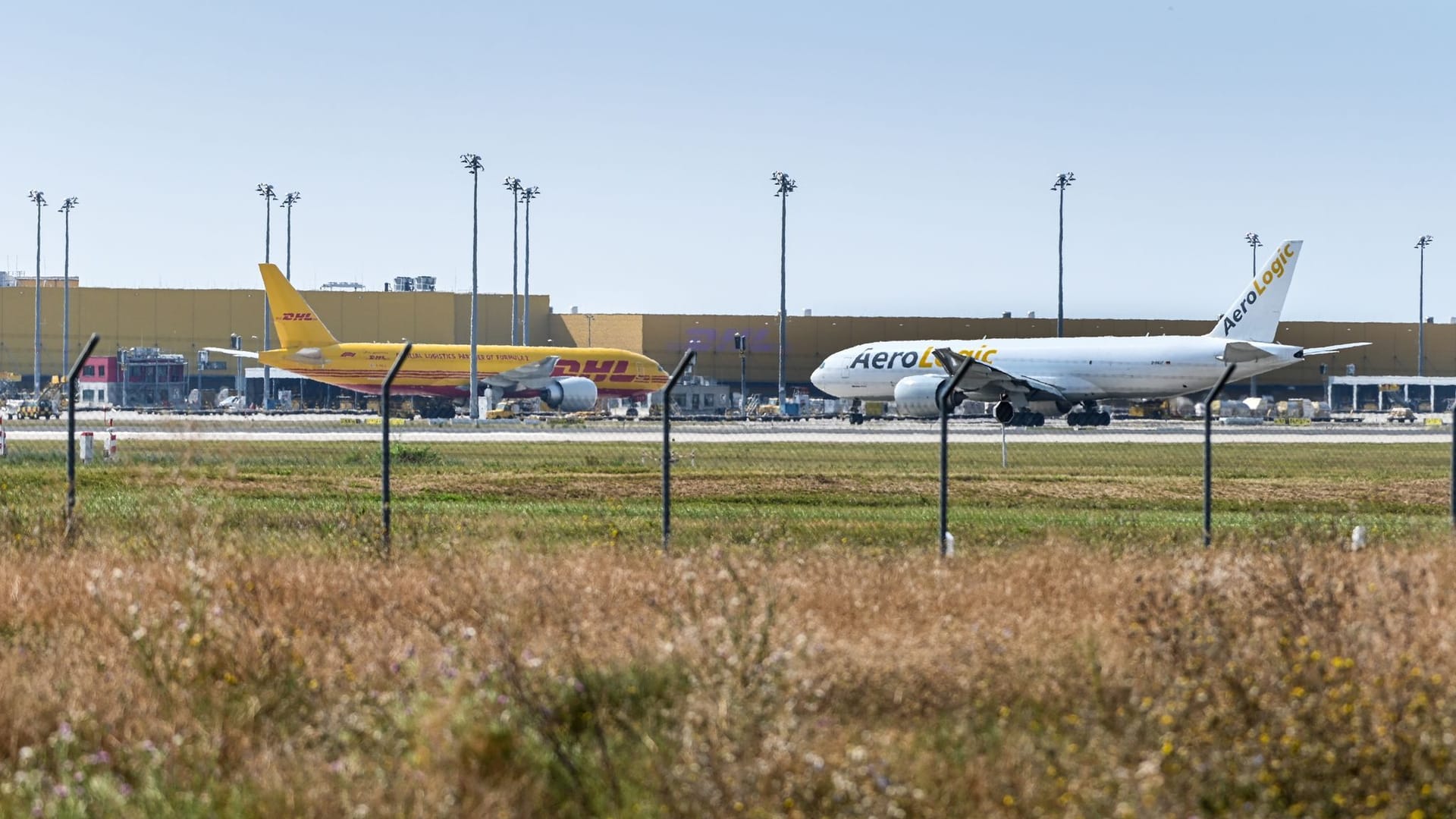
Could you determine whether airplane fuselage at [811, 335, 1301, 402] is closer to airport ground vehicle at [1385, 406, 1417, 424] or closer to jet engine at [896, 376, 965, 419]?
jet engine at [896, 376, 965, 419]

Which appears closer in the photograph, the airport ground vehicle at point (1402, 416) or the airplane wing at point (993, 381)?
the airplane wing at point (993, 381)

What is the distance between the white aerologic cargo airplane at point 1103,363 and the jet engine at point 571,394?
65.1 ft

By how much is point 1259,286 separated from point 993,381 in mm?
10095

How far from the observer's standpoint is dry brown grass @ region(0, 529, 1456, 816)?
698cm

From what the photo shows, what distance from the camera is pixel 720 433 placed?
159 feet

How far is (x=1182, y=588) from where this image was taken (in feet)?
34.2

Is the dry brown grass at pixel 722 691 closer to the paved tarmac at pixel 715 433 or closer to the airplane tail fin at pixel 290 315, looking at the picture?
the paved tarmac at pixel 715 433

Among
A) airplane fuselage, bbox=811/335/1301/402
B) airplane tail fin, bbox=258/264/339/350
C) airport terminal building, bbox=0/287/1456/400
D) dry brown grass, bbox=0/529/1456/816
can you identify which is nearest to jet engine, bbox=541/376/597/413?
airplane tail fin, bbox=258/264/339/350

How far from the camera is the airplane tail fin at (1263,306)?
57.7 metres

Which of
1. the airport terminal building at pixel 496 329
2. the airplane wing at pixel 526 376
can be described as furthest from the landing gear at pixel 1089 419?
the airport terminal building at pixel 496 329

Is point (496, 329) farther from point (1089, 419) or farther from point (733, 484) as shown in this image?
point (733, 484)

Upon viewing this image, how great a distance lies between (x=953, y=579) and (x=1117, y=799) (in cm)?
565

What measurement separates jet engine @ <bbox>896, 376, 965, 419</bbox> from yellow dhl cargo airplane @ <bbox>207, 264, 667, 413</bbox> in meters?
22.4

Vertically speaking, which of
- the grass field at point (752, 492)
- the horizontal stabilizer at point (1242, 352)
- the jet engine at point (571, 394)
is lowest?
the grass field at point (752, 492)
